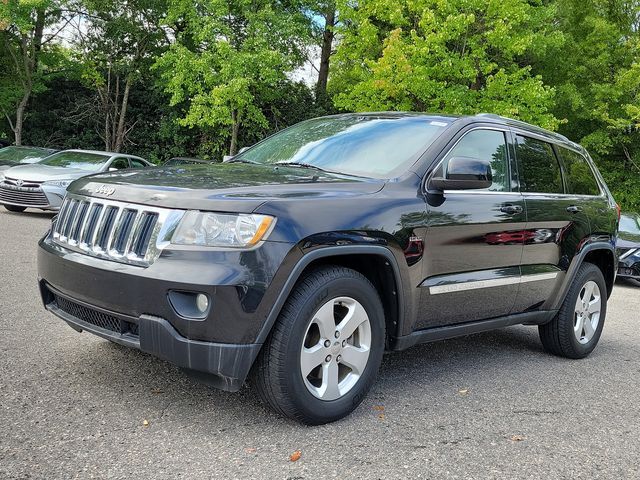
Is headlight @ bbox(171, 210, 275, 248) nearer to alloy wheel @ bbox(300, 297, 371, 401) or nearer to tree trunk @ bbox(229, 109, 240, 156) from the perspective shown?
alloy wheel @ bbox(300, 297, 371, 401)

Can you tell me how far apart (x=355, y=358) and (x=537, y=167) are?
2.36 meters

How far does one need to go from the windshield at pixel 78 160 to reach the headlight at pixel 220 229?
36.5 feet

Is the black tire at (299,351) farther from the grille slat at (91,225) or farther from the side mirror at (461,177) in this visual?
the grille slat at (91,225)

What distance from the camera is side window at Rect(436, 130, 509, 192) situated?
436 centimetres

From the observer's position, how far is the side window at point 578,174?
17.7 feet

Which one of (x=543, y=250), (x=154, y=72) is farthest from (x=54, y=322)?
(x=154, y=72)

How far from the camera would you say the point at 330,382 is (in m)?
3.42

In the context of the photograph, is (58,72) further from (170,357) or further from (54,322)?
(170,357)

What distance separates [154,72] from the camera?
25.6 m

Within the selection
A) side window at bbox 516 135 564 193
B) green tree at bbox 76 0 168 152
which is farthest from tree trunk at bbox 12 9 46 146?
side window at bbox 516 135 564 193

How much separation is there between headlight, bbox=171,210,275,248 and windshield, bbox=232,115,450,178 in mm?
1083

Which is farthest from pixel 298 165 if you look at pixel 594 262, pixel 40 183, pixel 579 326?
pixel 40 183

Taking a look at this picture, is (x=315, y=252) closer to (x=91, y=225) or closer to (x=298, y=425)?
(x=298, y=425)

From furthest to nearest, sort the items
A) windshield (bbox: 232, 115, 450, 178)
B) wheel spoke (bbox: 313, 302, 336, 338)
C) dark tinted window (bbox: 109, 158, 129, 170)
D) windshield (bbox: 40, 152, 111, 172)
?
dark tinted window (bbox: 109, 158, 129, 170), windshield (bbox: 40, 152, 111, 172), windshield (bbox: 232, 115, 450, 178), wheel spoke (bbox: 313, 302, 336, 338)
